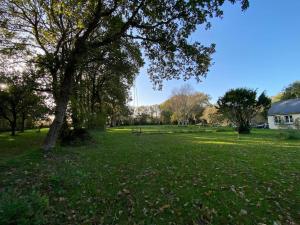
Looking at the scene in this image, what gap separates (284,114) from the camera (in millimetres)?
39062

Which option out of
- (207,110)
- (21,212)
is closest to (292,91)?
(207,110)

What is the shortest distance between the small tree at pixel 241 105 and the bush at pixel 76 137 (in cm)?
1805

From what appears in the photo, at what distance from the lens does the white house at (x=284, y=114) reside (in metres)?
37.0

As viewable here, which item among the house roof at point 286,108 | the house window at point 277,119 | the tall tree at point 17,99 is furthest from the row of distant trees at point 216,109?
the tall tree at point 17,99

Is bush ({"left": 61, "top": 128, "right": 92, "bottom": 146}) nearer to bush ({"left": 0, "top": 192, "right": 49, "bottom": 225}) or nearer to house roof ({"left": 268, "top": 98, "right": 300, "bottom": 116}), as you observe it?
bush ({"left": 0, "top": 192, "right": 49, "bottom": 225})

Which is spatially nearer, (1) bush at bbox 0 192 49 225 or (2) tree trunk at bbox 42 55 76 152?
(1) bush at bbox 0 192 49 225

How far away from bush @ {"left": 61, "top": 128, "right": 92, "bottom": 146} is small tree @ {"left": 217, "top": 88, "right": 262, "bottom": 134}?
18.1 meters

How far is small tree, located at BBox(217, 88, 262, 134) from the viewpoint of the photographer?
24.9 metres

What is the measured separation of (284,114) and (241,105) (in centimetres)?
1992

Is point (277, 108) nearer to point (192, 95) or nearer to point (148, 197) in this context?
point (192, 95)

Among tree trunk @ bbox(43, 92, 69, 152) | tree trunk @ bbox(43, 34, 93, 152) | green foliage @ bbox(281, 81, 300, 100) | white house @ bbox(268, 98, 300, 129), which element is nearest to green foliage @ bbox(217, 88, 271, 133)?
white house @ bbox(268, 98, 300, 129)

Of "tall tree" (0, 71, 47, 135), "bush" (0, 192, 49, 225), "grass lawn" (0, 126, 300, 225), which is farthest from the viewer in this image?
"tall tree" (0, 71, 47, 135)

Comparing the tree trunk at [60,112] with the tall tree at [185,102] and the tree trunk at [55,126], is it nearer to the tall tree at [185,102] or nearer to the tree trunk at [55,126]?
the tree trunk at [55,126]

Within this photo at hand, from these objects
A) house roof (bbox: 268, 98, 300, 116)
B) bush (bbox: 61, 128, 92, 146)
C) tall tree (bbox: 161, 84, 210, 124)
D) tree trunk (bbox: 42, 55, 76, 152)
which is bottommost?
bush (bbox: 61, 128, 92, 146)
